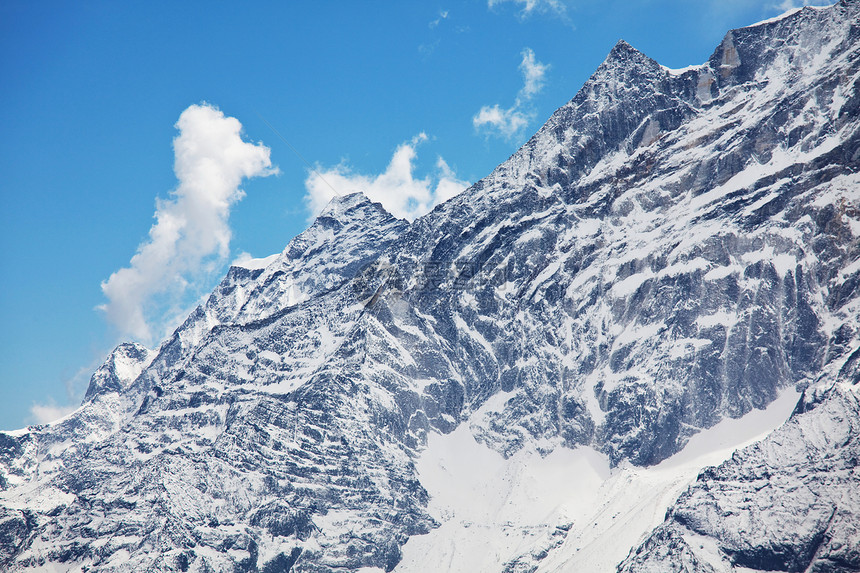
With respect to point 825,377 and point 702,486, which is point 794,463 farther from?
point 825,377

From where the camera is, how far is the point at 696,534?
171250 millimetres

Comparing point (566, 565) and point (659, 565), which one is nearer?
point (659, 565)

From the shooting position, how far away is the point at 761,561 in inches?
6481

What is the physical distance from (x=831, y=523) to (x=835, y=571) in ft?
26.3

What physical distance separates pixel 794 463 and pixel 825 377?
33.0 meters

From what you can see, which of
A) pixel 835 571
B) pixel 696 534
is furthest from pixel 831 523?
pixel 696 534

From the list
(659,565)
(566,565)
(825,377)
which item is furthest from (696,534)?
(825,377)

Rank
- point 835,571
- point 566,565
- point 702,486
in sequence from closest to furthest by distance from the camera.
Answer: point 835,571 < point 702,486 < point 566,565

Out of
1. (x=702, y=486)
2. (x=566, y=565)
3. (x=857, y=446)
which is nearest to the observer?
(x=857, y=446)

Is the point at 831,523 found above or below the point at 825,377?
below

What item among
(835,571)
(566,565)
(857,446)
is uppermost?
(566,565)

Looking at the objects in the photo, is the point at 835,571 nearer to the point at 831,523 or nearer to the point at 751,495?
the point at 831,523

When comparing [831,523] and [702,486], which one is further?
[702,486]

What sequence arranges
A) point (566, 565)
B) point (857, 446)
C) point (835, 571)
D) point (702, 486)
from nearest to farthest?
point (835, 571) < point (857, 446) < point (702, 486) < point (566, 565)
